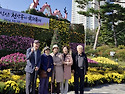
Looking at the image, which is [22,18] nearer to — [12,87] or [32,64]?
[12,87]

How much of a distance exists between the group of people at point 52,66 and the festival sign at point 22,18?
5767 millimetres

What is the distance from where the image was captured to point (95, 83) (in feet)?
17.2

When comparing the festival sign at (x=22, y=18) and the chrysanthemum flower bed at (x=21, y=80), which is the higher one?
the festival sign at (x=22, y=18)

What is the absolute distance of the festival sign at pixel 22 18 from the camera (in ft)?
26.2

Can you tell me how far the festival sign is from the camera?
7.99 metres

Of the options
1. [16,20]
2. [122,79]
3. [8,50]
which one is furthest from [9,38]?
[122,79]

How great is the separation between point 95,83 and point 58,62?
2.46 metres

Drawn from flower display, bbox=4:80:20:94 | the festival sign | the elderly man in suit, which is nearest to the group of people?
the elderly man in suit

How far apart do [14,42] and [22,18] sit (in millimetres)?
1640

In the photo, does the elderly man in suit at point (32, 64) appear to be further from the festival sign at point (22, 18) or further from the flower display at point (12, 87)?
the festival sign at point (22, 18)

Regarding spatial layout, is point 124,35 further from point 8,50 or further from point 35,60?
point 35,60

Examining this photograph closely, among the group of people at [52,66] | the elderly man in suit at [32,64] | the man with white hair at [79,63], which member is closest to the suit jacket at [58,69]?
the group of people at [52,66]

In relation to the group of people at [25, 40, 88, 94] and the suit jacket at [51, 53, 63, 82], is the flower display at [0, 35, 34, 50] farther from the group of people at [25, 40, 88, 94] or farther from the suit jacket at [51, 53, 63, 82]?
the suit jacket at [51, 53, 63, 82]

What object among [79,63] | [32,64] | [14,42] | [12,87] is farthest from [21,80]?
[14,42]
